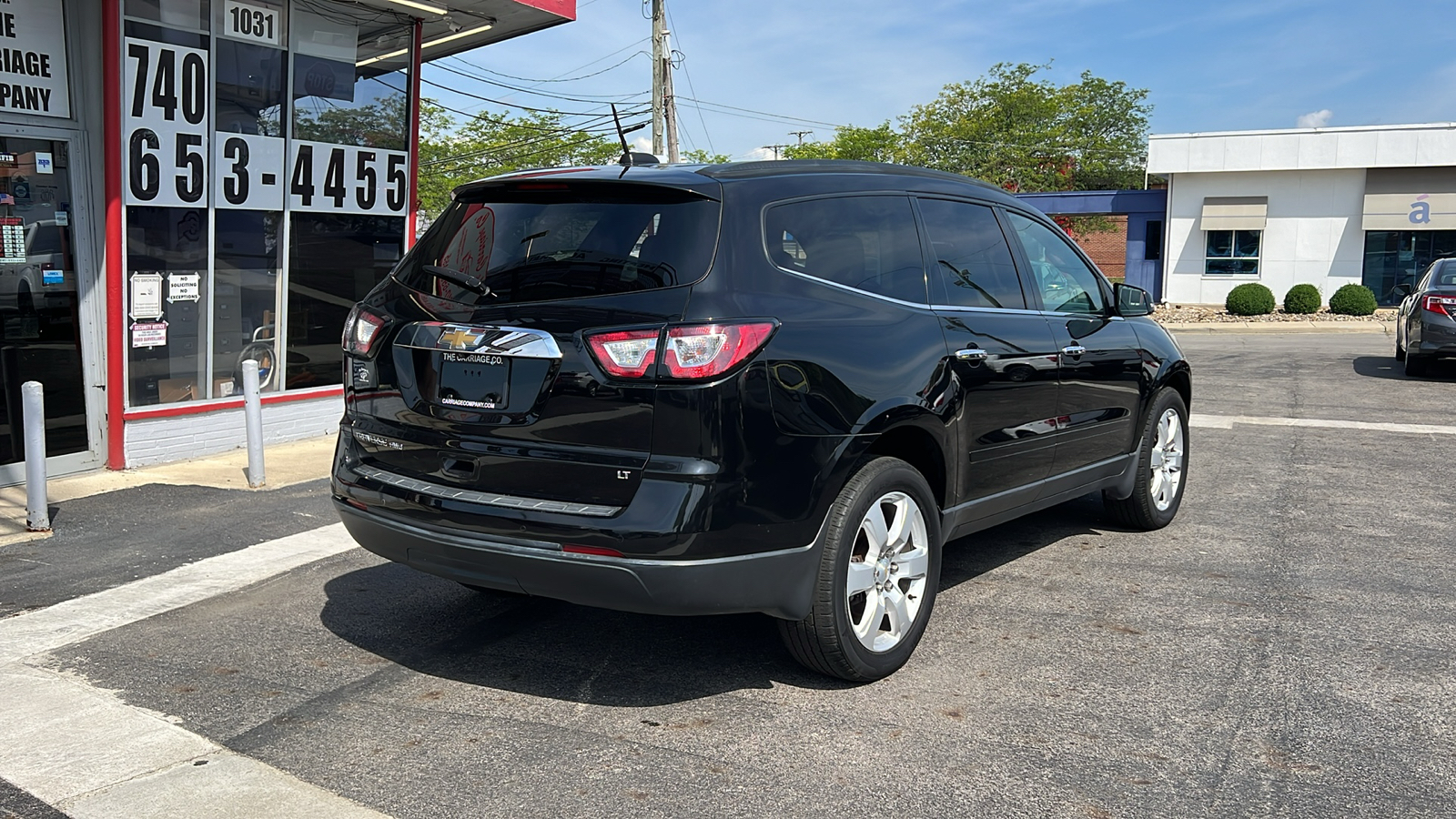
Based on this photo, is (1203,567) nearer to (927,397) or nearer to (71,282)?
(927,397)

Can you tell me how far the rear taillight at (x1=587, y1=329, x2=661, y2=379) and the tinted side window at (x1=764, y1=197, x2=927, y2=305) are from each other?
0.58 metres

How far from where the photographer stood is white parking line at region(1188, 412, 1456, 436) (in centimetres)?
1041

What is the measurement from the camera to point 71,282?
329 inches

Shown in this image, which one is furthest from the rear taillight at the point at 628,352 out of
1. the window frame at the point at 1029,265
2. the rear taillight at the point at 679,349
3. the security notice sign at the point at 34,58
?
the security notice sign at the point at 34,58

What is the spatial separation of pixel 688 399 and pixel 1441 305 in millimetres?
13402

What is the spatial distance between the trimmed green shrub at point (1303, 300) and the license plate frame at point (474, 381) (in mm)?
33267

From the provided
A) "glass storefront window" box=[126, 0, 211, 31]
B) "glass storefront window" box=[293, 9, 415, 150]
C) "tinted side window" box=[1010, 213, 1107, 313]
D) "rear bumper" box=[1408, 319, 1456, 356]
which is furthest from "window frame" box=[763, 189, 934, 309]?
"rear bumper" box=[1408, 319, 1456, 356]

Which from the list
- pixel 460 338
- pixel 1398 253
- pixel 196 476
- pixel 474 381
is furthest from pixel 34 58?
pixel 1398 253

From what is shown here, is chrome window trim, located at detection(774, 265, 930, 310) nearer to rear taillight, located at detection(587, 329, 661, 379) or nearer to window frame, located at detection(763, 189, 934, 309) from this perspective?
window frame, located at detection(763, 189, 934, 309)

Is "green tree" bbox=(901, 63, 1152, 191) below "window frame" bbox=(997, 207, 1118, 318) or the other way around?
the other way around

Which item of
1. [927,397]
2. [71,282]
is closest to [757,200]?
[927,397]

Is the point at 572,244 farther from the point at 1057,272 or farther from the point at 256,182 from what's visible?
the point at 256,182

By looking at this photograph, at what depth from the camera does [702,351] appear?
140 inches

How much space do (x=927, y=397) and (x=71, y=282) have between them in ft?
22.4
